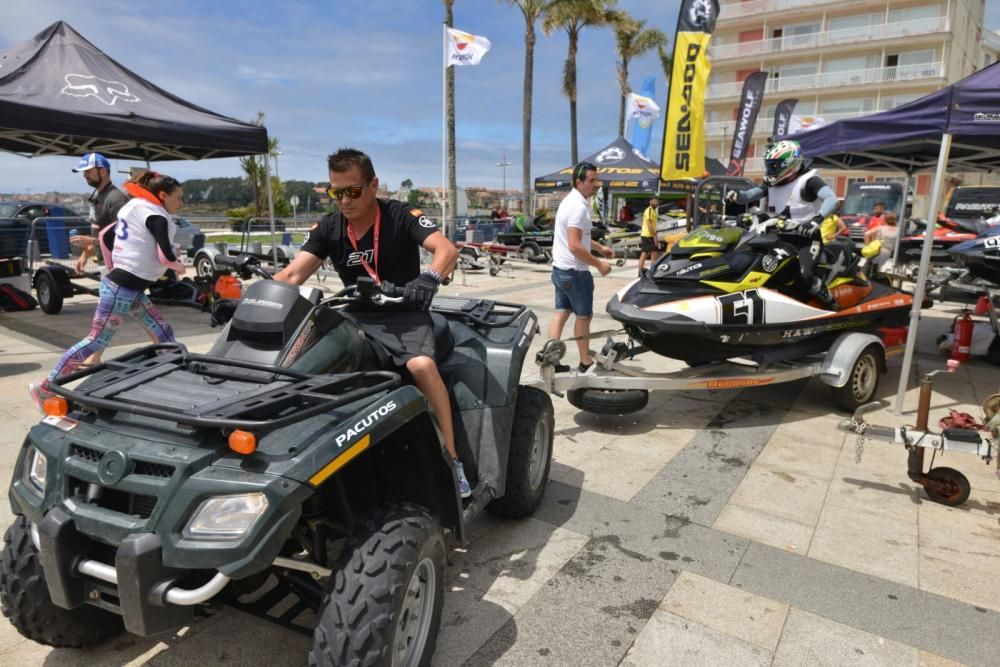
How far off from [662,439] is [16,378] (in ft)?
19.0

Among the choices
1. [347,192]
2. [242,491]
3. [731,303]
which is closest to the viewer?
[242,491]

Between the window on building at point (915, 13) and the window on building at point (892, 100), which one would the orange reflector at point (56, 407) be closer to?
the window on building at point (892, 100)

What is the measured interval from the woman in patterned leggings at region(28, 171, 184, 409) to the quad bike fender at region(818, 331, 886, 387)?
512 centimetres

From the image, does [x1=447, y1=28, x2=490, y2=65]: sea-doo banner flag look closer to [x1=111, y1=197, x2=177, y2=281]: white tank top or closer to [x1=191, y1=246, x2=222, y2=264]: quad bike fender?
[x1=191, y1=246, x2=222, y2=264]: quad bike fender

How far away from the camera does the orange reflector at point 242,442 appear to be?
1755 millimetres

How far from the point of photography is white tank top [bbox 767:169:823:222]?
228 inches

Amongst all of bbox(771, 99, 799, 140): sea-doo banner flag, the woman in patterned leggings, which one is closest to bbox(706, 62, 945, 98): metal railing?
bbox(771, 99, 799, 140): sea-doo banner flag

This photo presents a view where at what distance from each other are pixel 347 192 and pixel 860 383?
4.65 meters

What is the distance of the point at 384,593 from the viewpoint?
188 centimetres

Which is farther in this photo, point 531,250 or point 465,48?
point 531,250

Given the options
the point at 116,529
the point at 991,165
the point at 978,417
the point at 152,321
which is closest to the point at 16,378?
the point at 152,321

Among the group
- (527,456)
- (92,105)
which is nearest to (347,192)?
(527,456)

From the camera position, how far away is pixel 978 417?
5.34 metres

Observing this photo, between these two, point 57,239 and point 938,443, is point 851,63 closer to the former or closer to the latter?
point 57,239
